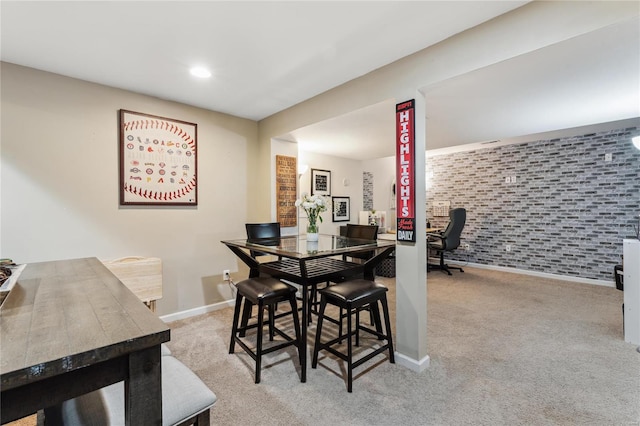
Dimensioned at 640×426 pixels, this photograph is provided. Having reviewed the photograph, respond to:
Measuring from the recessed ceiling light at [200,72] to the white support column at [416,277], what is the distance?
1.64 metres

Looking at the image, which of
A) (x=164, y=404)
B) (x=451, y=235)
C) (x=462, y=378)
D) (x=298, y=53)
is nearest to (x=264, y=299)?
(x=164, y=404)

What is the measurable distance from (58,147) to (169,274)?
153 centimetres

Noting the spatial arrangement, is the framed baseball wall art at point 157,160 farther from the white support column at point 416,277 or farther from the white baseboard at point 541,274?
the white baseboard at point 541,274

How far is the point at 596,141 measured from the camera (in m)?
4.42

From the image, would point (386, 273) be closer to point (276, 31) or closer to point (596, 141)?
point (596, 141)

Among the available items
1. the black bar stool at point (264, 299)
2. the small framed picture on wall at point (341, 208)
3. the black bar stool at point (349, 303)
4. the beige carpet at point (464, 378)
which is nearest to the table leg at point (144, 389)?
→ the beige carpet at point (464, 378)

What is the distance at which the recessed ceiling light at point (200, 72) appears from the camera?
2.40m

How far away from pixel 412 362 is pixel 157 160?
10.1ft

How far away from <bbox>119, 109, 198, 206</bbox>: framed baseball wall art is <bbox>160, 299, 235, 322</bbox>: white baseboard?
4.01ft

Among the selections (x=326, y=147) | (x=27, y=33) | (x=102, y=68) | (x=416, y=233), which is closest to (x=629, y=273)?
(x=416, y=233)

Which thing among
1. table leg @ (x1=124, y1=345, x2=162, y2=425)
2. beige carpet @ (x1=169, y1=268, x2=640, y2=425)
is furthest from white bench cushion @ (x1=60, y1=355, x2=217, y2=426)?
beige carpet @ (x1=169, y1=268, x2=640, y2=425)

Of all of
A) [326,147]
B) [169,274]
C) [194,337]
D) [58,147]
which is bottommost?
[194,337]

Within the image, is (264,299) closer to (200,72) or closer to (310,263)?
(310,263)

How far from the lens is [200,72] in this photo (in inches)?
96.6
